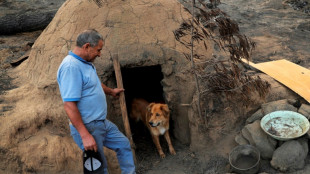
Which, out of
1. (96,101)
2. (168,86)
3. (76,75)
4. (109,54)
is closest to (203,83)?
(168,86)

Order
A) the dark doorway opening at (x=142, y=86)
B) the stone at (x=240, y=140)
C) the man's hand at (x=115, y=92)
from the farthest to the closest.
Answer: the dark doorway opening at (x=142, y=86)
the stone at (x=240, y=140)
the man's hand at (x=115, y=92)

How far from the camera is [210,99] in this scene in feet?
19.3

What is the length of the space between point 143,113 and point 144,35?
185 cm

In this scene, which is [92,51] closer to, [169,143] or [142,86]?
[169,143]

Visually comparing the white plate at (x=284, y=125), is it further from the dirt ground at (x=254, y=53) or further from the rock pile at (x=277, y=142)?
the dirt ground at (x=254, y=53)

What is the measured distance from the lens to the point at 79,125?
379cm

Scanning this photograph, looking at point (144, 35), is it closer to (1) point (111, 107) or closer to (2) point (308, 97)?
(1) point (111, 107)

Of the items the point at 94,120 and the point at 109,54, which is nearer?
the point at 94,120

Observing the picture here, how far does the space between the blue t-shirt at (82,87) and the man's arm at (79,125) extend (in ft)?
0.35

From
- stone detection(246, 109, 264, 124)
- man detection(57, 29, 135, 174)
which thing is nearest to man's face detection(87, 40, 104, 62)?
man detection(57, 29, 135, 174)

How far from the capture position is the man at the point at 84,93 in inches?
145

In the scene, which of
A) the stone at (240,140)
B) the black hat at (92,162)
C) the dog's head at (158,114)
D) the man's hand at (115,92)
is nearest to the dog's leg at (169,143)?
the dog's head at (158,114)

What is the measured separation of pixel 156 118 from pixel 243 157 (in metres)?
1.75

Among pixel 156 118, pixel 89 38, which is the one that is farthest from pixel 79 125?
pixel 156 118
